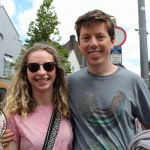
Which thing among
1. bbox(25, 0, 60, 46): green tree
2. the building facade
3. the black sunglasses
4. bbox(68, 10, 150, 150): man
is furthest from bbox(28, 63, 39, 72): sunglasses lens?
the building facade

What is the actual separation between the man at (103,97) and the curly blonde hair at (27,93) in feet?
0.55

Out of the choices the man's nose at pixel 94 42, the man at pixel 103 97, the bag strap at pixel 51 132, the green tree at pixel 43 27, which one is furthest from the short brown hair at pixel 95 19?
the green tree at pixel 43 27

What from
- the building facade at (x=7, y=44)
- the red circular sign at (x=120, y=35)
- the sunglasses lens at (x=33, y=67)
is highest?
the building facade at (x=7, y=44)

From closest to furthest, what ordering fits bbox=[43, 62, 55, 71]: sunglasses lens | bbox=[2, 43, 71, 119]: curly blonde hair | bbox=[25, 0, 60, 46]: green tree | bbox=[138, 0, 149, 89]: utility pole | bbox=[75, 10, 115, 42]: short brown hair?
bbox=[75, 10, 115, 42]: short brown hair, bbox=[2, 43, 71, 119]: curly blonde hair, bbox=[43, 62, 55, 71]: sunglasses lens, bbox=[138, 0, 149, 89]: utility pole, bbox=[25, 0, 60, 46]: green tree

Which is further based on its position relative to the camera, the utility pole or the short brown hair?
the utility pole

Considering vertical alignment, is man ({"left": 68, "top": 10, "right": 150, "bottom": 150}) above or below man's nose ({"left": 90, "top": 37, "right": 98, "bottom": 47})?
below

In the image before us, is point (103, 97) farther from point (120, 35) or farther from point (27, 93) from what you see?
point (120, 35)

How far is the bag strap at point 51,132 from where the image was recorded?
2051 mm

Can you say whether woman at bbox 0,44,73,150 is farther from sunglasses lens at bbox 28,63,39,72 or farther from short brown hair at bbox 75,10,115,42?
short brown hair at bbox 75,10,115,42

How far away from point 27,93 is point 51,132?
20.4 inches

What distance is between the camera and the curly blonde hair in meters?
2.24

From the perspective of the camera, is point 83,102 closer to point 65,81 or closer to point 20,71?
point 65,81

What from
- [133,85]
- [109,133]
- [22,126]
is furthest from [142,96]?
[22,126]

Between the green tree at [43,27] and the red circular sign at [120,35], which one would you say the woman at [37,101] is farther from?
the green tree at [43,27]
